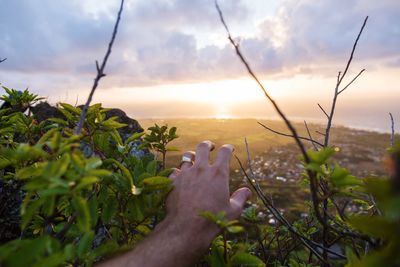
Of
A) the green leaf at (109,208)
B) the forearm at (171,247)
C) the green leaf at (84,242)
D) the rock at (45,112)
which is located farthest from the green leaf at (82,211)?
the rock at (45,112)

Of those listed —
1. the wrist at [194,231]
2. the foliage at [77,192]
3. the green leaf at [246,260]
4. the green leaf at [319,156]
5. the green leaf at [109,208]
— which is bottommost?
the green leaf at [246,260]

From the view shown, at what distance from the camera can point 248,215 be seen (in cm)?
320

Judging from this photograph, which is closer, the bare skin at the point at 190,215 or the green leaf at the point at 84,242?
the green leaf at the point at 84,242

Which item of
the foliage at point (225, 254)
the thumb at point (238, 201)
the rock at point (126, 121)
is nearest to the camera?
the foliage at point (225, 254)

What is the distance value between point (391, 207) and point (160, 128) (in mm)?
2343

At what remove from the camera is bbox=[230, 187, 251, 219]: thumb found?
2.12 meters

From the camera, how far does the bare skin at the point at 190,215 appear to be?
5.94ft

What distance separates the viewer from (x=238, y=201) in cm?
221

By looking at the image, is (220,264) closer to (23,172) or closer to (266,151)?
(23,172)

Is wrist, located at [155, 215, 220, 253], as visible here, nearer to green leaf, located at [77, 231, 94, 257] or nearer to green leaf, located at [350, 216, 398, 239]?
green leaf, located at [77, 231, 94, 257]

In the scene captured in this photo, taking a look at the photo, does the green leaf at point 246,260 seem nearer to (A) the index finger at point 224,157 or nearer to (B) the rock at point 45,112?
(A) the index finger at point 224,157

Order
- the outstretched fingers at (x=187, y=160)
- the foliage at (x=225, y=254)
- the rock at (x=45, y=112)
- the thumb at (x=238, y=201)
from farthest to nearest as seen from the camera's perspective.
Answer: the rock at (x=45, y=112) < the outstretched fingers at (x=187, y=160) < the thumb at (x=238, y=201) < the foliage at (x=225, y=254)

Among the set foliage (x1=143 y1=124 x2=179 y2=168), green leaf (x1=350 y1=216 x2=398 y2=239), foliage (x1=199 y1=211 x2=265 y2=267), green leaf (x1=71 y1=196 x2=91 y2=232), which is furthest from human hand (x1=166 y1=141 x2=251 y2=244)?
green leaf (x1=350 y1=216 x2=398 y2=239)

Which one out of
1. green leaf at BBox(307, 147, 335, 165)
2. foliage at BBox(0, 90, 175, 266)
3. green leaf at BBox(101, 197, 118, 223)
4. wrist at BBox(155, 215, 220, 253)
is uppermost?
green leaf at BBox(307, 147, 335, 165)
